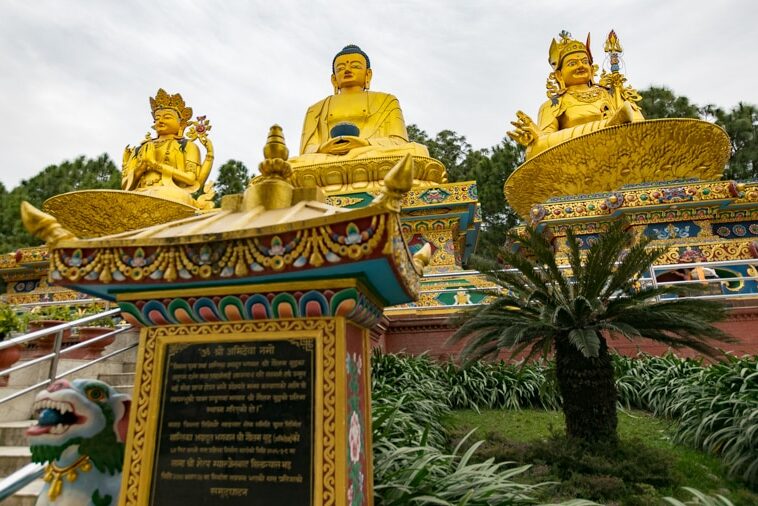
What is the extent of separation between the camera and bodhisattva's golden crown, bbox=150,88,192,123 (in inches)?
628

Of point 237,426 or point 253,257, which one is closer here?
point 253,257

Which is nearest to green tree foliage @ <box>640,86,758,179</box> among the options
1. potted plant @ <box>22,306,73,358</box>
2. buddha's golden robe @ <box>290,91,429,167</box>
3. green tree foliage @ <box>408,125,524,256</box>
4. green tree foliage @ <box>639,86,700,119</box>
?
green tree foliage @ <box>639,86,700,119</box>

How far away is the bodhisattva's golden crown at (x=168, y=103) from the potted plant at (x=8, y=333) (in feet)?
37.8

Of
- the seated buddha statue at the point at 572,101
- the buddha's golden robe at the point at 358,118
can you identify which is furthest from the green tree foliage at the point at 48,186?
the seated buddha statue at the point at 572,101

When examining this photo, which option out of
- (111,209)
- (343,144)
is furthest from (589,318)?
(111,209)

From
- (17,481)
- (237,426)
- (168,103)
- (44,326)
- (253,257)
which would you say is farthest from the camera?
(168,103)

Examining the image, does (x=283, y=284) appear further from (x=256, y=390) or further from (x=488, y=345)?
(x=488, y=345)

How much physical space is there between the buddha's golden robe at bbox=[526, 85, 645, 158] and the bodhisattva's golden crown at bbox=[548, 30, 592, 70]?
1206 mm

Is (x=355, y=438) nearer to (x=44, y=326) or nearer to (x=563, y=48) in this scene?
(x=44, y=326)

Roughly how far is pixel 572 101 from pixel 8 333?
13.6m

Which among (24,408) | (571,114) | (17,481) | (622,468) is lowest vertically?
(622,468)

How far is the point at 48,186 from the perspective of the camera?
68.4 feet

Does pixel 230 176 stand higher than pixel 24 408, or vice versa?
pixel 230 176

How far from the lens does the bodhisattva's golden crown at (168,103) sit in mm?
15945
